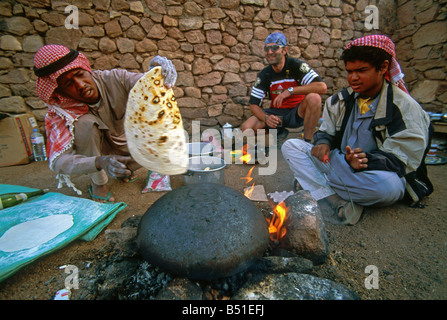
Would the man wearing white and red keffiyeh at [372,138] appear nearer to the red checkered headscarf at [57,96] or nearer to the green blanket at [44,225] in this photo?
the green blanket at [44,225]

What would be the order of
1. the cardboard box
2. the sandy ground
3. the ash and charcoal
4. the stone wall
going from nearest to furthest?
the ash and charcoal → the sandy ground → the cardboard box → the stone wall

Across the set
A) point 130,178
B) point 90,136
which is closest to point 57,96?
point 90,136

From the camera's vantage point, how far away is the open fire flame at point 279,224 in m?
1.64

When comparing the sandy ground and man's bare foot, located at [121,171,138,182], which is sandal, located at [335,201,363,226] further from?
man's bare foot, located at [121,171,138,182]

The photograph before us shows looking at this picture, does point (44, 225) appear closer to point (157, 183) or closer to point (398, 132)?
point (157, 183)

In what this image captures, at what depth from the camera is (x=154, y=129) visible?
1.54 m

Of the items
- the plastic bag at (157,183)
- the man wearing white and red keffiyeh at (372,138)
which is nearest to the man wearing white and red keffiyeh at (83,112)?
the plastic bag at (157,183)

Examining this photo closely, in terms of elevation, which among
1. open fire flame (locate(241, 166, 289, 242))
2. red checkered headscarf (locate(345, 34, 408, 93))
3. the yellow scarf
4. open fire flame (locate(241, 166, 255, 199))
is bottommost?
open fire flame (locate(241, 166, 255, 199))

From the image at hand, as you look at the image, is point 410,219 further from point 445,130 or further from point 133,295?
point 445,130

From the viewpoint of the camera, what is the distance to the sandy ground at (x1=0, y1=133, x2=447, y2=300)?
1.36 metres

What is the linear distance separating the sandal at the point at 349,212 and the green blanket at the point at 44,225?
6.76 ft

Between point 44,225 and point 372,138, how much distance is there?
9.57 feet

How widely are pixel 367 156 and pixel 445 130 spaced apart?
339 cm

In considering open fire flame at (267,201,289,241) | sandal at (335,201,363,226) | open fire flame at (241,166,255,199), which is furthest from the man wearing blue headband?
open fire flame at (267,201,289,241)
